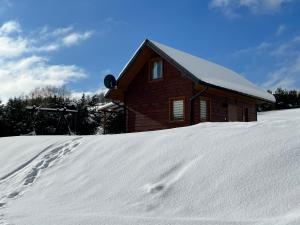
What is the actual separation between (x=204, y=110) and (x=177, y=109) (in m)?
1.29

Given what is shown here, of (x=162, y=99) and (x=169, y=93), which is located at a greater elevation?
(x=169, y=93)

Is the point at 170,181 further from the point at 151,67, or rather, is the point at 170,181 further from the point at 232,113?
the point at 232,113

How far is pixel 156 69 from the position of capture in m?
18.0

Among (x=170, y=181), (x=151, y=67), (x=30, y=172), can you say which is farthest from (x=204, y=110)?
(x=170, y=181)

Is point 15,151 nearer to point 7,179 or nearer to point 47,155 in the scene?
point 47,155

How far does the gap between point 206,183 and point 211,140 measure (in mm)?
1650

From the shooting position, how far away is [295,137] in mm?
5762

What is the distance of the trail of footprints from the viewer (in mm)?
7109

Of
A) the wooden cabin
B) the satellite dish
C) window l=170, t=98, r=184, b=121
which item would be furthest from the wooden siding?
the satellite dish

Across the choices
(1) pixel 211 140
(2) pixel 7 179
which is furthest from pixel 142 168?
(2) pixel 7 179

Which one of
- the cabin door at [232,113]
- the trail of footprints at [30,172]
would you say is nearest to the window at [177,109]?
the cabin door at [232,113]

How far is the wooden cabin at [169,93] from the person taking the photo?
16.3m

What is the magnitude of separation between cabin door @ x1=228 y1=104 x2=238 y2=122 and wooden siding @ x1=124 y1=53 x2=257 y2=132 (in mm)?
229

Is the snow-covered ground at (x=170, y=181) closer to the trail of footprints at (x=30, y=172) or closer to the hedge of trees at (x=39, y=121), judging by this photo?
the trail of footprints at (x=30, y=172)
